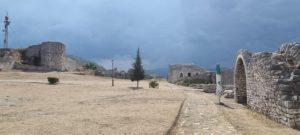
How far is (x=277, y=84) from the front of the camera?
38.7 ft

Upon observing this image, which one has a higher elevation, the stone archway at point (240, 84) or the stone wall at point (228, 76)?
the stone wall at point (228, 76)

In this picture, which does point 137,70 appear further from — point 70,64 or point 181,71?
point 70,64

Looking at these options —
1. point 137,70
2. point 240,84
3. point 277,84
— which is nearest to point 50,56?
point 137,70

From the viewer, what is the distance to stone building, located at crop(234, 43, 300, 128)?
10.9 metres

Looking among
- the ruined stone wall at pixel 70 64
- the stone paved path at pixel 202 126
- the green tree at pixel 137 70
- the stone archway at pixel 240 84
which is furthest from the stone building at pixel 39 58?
the stone paved path at pixel 202 126

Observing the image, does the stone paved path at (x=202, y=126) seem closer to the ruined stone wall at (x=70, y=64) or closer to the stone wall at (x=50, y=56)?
the stone wall at (x=50, y=56)

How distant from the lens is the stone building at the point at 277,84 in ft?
35.7

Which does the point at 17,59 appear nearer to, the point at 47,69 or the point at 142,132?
the point at 47,69

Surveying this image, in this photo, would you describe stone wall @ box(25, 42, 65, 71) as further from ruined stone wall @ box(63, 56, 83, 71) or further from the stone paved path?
the stone paved path

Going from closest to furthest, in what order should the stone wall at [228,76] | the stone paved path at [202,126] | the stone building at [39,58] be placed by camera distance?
the stone paved path at [202,126], the stone wall at [228,76], the stone building at [39,58]

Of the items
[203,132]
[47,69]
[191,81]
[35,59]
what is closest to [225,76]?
[191,81]

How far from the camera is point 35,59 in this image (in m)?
60.2

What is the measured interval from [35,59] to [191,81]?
87.2 feet

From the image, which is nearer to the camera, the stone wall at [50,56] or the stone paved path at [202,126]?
the stone paved path at [202,126]
